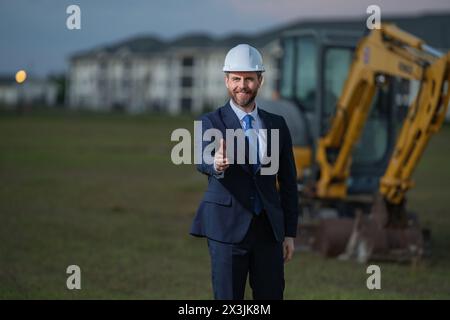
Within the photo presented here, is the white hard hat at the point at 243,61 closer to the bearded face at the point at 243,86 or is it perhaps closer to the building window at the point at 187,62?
the bearded face at the point at 243,86

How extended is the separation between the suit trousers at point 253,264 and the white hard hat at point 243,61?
867mm

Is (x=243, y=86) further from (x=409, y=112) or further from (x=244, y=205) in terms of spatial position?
(x=409, y=112)

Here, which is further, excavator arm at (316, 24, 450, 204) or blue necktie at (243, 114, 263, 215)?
excavator arm at (316, 24, 450, 204)

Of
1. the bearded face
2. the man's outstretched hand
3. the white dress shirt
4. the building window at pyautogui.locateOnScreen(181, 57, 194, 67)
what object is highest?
the building window at pyautogui.locateOnScreen(181, 57, 194, 67)

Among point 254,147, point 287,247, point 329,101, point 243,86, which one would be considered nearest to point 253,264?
point 287,247

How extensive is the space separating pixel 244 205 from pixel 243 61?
2.77ft

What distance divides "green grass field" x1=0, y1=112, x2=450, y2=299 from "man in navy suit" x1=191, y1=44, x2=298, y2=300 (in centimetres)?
362

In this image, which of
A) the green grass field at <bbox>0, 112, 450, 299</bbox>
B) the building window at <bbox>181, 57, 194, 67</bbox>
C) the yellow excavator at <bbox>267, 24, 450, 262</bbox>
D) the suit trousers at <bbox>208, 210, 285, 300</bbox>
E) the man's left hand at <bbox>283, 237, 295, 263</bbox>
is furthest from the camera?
the building window at <bbox>181, 57, 194, 67</bbox>

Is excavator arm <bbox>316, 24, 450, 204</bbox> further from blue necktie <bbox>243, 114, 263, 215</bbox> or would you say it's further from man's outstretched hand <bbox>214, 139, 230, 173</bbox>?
man's outstretched hand <bbox>214, 139, 230, 173</bbox>

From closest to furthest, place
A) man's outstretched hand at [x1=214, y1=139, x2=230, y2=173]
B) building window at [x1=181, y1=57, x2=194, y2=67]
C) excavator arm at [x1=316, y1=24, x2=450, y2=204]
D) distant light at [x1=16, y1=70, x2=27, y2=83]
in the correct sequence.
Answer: man's outstretched hand at [x1=214, y1=139, x2=230, y2=173] → distant light at [x1=16, y1=70, x2=27, y2=83] → excavator arm at [x1=316, y1=24, x2=450, y2=204] → building window at [x1=181, y1=57, x2=194, y2=67]

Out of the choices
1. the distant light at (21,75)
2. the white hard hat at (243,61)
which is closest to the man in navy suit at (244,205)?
the white hard hat at (243,61)

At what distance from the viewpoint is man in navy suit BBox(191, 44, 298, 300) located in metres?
5.70

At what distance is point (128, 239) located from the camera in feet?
44.0

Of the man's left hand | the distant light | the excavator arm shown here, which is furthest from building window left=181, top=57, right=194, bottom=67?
the man's left hand
